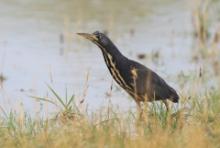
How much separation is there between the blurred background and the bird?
32.7 inches

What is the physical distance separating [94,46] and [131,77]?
4477mm

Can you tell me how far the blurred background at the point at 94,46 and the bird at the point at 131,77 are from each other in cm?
83

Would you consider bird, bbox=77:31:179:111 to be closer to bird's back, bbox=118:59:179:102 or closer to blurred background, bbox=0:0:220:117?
bird's back, bbox=118:59:179:102

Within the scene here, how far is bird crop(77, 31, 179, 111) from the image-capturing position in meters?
7.51

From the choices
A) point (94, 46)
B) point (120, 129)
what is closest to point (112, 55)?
point (120, 129)

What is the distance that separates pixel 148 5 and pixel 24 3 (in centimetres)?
201

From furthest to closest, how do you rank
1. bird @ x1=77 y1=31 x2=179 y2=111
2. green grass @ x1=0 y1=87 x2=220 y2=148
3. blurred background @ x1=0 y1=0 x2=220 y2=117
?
blurred background @ x1=0 y1=0 x2=220 y2=117 < bird @ x1=77 y1=31 x2=179 y2=111 < green grass @ x1=0 y1=87 x2=220 y2=148

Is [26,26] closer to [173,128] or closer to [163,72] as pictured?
[163,72]

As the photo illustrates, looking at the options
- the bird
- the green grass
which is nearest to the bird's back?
the bird

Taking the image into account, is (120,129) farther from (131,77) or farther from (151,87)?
(151,87)

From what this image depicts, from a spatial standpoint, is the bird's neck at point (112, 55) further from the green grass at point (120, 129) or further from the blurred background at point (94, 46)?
the blurred background at point (94, 46)

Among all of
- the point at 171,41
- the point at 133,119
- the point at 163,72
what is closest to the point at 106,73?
the point at 163,72

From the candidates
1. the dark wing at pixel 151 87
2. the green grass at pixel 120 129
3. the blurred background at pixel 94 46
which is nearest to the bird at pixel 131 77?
the dark wing at pixel 151 87

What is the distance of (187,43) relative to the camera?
12.2 m
